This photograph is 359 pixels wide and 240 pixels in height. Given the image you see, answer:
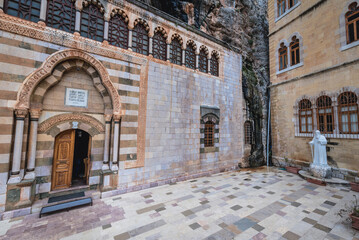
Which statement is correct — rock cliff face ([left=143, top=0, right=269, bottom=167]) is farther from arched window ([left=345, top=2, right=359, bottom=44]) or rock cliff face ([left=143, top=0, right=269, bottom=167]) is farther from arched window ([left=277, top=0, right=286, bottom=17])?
arched window ([left=345, top=2, right=359, bottom=44])

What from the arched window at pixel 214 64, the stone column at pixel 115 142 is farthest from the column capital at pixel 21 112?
the arched window at pixel 214 64

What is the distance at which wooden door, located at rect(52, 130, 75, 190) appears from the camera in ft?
17.1

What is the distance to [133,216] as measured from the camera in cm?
434

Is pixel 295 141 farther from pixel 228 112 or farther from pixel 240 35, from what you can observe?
pixel 240 35

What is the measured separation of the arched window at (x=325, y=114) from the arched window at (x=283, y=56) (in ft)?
11.3

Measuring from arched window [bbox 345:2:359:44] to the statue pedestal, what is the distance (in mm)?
6287

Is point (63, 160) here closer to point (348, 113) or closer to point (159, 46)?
point (159, 46)

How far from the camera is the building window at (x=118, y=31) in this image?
20.2 feet

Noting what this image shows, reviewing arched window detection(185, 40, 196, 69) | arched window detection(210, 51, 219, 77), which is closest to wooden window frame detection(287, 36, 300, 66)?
arched window detection(210, 51, 219, 77)

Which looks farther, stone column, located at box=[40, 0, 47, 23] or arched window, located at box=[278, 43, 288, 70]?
arched window, located at box=[278, 43, 288, 70]

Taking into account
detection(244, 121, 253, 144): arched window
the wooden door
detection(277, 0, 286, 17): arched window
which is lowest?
the wooden door

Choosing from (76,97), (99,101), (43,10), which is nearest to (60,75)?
(76,97)

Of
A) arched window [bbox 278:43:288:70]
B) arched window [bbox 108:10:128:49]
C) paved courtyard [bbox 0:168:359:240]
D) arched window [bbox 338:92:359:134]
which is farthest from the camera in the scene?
arched window [bbox 278:43:288:70]

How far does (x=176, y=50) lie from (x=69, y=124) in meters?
5.78
